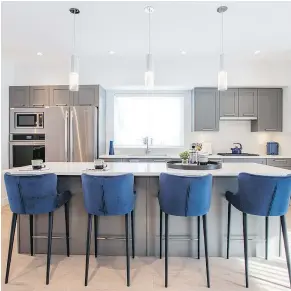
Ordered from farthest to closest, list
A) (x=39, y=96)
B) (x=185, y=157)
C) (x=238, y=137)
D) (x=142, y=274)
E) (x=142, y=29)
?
(x=238, y=137), (x=39, y=96), (x=142, y=29), (x=185, y=157), (x=142, y=274)

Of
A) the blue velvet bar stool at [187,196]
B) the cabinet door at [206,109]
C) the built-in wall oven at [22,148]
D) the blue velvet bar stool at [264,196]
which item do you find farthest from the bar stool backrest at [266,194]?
the built-in wall oven at [22,148]

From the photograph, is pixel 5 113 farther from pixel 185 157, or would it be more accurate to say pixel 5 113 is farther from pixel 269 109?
pixel 269 109

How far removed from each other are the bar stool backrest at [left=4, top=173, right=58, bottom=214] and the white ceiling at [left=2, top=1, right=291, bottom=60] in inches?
77.3

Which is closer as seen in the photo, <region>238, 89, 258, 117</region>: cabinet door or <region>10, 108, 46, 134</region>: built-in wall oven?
<region>10, 108, 46, 134</region>: built-in wall oven

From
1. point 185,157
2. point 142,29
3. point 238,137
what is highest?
point 142,29

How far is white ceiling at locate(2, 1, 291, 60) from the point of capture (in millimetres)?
2789

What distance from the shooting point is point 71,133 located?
4.26 meters

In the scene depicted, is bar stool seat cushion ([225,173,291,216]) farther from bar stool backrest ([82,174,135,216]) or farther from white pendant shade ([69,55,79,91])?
white pendant shade ([69,55,79,91])

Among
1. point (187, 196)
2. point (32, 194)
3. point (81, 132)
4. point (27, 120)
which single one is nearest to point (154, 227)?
point (187, 196)

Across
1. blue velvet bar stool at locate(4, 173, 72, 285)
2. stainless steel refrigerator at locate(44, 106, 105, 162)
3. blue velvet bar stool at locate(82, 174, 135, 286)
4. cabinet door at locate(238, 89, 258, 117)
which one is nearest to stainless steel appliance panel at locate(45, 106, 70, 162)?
stainless steel refrigerator at locate(44, 106, 105, 162)

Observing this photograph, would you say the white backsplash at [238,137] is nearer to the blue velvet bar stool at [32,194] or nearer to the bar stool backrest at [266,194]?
the bar stool backrest at [266,194]

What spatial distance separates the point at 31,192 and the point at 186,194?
138cm

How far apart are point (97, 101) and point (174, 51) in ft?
5.40

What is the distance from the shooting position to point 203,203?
2.13 meters
